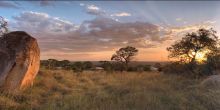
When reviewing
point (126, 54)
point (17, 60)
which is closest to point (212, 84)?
point (17, 60)

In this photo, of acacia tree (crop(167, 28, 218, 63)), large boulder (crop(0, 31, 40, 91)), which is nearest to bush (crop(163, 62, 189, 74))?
acacia tree (crop(167, 28, 218, 63))

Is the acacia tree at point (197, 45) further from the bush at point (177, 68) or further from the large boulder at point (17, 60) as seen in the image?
the large boulder at point (17, 60)

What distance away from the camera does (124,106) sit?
37.5 ft

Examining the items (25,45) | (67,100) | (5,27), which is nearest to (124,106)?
(67,100)

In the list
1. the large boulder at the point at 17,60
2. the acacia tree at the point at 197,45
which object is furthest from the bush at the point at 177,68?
the large boulder at the point at 17,60

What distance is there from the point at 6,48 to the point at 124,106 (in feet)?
20.5

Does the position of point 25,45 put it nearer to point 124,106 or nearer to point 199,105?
point 124,106

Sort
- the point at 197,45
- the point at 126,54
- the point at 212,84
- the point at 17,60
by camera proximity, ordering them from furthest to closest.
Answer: the point at 126,54
the point at 197,45
the point at 212,84
the point at 17,60

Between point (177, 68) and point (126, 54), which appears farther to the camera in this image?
point (126, 54)

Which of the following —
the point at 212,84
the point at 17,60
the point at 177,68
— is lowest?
the point at 212,84

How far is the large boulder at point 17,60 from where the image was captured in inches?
534

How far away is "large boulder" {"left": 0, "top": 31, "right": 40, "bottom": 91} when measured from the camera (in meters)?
13.6

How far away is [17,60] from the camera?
1381 cm

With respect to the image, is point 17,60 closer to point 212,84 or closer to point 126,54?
point 212,84
